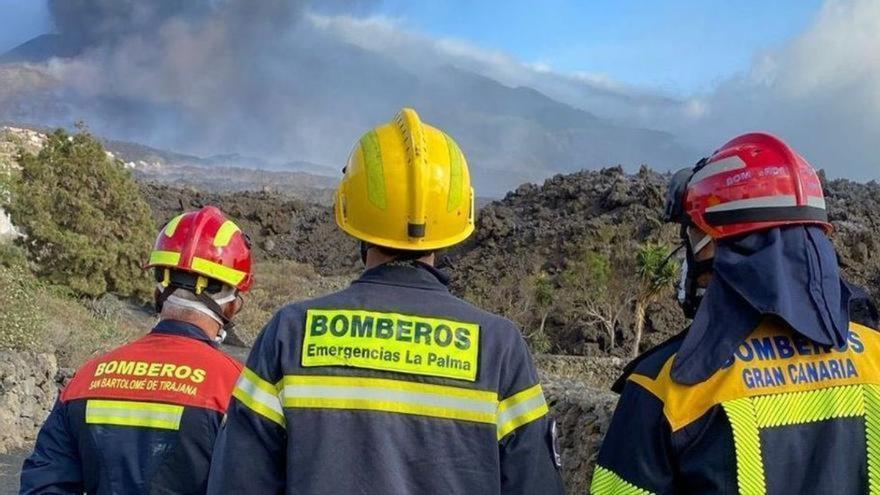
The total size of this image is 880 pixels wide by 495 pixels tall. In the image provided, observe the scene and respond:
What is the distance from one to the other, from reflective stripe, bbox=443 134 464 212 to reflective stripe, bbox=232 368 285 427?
24.8 inches

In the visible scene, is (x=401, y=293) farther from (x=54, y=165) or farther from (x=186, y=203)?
(x=186, y=203)

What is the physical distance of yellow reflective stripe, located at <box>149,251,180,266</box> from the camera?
338 cm

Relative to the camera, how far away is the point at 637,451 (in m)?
2.15

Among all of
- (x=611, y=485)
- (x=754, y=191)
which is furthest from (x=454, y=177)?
(x=611, y=485)

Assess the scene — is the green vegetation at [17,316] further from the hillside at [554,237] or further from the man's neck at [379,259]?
the hillside at [554,237]

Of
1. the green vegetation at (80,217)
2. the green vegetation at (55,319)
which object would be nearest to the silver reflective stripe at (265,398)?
the green vegetation at (55,319)

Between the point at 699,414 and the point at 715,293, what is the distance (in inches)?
11.8

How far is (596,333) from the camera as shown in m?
36.9

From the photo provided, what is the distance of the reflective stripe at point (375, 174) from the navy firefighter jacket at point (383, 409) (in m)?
0.28

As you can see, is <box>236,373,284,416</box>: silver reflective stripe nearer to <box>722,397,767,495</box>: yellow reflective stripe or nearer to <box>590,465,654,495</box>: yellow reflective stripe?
<box>590,465,654,495</box>: yellow reflective stripe

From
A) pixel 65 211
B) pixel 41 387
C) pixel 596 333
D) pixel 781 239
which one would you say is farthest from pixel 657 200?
pixel 781 239

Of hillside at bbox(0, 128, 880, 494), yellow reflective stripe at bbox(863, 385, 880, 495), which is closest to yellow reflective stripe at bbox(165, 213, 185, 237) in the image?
yellow reflective stripe at bbox(863, 385, 880, 495)

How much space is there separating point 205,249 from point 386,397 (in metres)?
1.47

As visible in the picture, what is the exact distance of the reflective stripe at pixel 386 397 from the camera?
218cm
